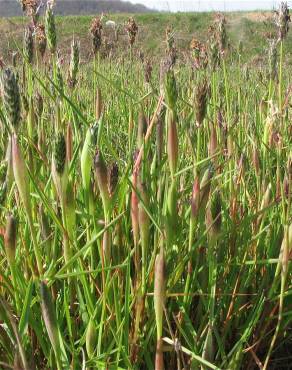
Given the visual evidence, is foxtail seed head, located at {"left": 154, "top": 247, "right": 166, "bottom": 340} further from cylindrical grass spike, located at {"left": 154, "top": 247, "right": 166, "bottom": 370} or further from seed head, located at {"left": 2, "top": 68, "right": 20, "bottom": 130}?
seed head, located at {"left": 2, "top": 68, "right": 20, "bottom": 130}

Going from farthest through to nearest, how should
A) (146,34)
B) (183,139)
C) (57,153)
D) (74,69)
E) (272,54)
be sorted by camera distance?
(146,34) < (183,139) < (272,54) < (74,69) < (57,153)

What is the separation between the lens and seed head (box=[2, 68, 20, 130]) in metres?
0.46

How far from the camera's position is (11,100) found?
0.46 m

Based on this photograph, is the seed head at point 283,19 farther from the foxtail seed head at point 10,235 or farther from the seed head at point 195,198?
the foxtail seed head at point 10,235

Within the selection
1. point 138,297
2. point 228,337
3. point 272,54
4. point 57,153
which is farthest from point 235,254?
point 272,54

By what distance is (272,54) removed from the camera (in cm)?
105

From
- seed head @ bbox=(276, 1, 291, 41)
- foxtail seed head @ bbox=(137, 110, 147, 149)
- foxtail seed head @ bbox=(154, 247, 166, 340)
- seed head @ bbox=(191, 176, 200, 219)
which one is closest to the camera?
foxtail seed head @ bbox=(154, 247, 166, 340)

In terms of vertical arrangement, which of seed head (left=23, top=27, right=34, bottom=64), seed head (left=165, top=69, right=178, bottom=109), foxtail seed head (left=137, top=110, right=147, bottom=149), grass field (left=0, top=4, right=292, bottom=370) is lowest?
grass field (left=0, top=4, right=292, bottom=370)

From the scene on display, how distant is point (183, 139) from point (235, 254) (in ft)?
1.52

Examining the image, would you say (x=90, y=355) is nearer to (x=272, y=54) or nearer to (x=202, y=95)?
(x=202, y=95)

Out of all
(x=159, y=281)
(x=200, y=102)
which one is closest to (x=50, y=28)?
(x=200, y=102)

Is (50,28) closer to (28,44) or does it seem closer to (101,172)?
(28,44)

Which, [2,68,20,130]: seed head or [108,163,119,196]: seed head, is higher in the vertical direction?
[2,68,20,130]: seed head

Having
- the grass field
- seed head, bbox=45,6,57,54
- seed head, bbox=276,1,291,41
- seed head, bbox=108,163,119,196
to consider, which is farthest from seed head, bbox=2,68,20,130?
seed head, bbox=276,1,291,41
